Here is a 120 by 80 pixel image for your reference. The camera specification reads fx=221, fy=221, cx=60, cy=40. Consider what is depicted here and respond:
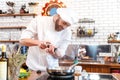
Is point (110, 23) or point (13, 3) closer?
point (110, 23)

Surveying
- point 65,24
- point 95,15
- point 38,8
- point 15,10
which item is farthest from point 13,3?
point 65,24

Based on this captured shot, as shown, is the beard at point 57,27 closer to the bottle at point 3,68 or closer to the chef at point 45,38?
the chef at point 45,38

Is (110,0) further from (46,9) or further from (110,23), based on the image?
(46,9)

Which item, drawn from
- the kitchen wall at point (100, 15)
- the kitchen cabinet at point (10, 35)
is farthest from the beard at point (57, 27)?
the kitchen cabinet at point (10, 35)

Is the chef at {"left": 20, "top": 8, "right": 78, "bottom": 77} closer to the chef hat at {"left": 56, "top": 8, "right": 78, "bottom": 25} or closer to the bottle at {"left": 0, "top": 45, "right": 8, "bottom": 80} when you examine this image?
the chef hat at {"left": 56, "top": 8, "right": 78, "bottom": 25}

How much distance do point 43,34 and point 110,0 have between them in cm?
304

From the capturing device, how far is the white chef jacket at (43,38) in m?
2.95

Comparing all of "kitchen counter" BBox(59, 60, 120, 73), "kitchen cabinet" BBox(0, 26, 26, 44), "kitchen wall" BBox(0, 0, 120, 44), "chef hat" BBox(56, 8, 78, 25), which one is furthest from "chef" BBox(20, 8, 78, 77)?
"kitchen cabinet" BBox(0, 26, 26, 44)

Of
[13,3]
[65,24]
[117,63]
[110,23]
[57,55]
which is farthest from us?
[13,3]

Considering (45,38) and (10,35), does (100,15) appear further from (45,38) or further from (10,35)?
Result: (45,38)

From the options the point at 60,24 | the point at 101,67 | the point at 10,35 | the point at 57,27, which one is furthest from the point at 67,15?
the point at 10,35

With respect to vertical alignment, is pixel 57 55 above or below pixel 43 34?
below

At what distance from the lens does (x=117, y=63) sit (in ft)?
16.3

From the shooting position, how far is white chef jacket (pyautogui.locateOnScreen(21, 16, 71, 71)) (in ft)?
9.67
